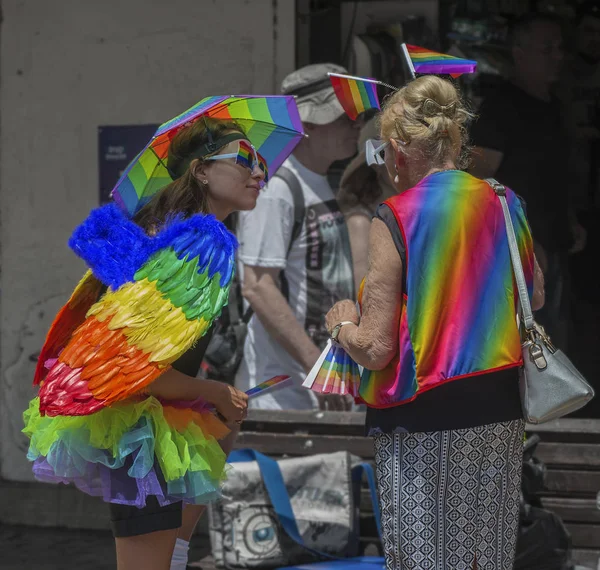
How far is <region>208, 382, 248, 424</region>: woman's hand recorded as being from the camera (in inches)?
124

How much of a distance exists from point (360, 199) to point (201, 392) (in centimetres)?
184

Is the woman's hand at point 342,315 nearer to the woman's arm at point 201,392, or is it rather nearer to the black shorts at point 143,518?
the woman's arm at point 201,392

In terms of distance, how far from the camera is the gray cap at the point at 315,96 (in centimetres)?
456

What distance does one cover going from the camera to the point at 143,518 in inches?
119

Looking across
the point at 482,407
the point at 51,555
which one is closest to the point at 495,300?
the point at 482,407

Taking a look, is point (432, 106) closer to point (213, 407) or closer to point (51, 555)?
point (213, 407)

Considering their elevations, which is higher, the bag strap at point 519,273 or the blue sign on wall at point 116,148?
the bag strap at point 519,273

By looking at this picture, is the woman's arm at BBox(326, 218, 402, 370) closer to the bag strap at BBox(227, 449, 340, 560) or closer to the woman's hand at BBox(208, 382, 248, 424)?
the woman's hand at BBox(208, 382, 248, 424)

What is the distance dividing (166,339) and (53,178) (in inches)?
123

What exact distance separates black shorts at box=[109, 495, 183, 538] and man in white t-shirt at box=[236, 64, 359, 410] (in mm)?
1443

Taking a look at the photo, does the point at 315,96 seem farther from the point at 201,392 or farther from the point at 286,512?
the point at 201,392

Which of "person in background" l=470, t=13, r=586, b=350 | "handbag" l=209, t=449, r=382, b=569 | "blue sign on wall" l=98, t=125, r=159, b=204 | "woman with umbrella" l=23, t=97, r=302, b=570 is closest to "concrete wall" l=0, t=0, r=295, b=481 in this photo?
"blue sign on wall" l=98, t=125, r=159, b=204

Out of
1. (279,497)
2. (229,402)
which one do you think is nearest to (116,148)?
(279,497)

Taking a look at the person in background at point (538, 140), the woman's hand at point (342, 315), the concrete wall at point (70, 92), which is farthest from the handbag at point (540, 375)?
the concrete wall at point (70, 92)
